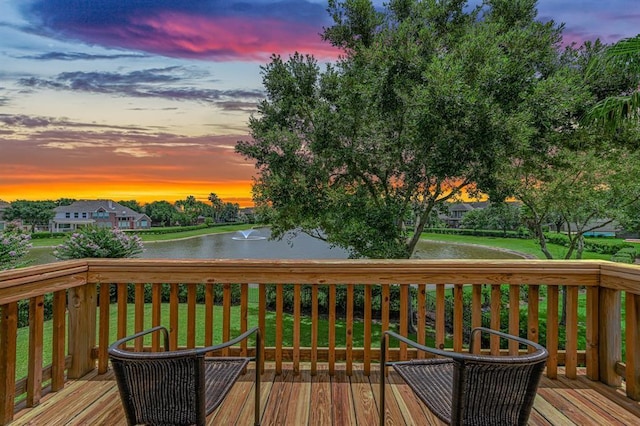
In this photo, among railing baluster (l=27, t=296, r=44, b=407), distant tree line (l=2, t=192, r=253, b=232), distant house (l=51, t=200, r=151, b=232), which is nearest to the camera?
railing baluster (l=27, t=296, r=44, b=407)

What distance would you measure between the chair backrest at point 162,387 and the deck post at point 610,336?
117 inches

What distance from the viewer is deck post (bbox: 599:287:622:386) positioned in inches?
111

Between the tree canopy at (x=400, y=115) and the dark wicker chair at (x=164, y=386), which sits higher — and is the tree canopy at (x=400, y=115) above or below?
above

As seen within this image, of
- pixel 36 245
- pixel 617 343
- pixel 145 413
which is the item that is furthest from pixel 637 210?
pixel 36 245

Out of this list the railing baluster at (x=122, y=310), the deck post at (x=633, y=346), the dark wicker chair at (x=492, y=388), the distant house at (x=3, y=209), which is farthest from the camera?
the distant house at (x=3, y=209)

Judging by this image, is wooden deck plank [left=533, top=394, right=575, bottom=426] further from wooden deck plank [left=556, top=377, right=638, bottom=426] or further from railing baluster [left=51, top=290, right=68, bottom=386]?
railing baluster [left=51, top=290, right=68, bottom=386]

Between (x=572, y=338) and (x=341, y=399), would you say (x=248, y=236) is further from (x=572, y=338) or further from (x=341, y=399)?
(x=572, y=338)

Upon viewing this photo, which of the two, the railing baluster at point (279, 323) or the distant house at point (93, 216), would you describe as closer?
the railing baluster at point (279, 323)

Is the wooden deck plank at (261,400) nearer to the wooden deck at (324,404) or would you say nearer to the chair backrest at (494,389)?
the wooden deck at (324,404)

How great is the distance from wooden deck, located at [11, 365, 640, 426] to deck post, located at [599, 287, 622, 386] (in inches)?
4.0

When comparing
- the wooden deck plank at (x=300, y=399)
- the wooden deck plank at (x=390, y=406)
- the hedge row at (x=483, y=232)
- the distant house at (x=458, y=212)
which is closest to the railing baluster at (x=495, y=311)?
the wooden deck plank at (x=390, y=406)

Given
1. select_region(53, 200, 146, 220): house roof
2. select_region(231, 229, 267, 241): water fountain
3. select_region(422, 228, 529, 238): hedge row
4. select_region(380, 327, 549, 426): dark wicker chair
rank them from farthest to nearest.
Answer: select_region(231, 229, 267, 241): water fountain, select_region(422, 228, 529, 238): hedge row, select_region(53, 200, 146, 220): house roof, select_region(380, 327, 549, 426): dark wicker chair

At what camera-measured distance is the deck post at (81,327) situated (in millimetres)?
2844

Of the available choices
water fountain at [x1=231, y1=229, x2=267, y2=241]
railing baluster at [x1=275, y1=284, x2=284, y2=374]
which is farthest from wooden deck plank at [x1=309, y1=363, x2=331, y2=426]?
water fountain at [x1=231, y1=229, x2=267, y2=241]
